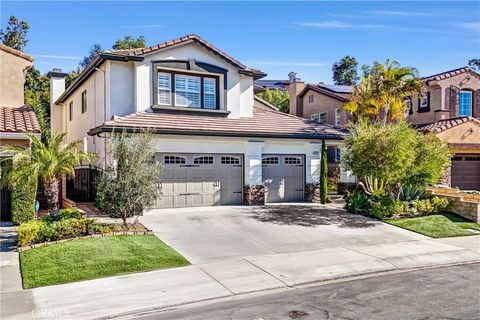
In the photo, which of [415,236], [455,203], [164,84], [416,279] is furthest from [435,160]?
[164,84]

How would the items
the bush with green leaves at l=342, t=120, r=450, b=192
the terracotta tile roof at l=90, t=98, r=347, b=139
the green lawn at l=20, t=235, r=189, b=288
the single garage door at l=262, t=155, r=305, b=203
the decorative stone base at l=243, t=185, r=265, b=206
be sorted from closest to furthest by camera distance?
1. the green lawn at l=20, t=235, r=189, b=288
2. the bush with green leaves at l=342, t=120, r=450, b=192
3. the terracotta tile roof at l=90, t=98, r=347, b=139
4. the decorative stone base at l=243, t=185, r=265, b=206
5. the single garage door at l=262, t=155, r=305, b=203

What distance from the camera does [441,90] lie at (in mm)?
27234

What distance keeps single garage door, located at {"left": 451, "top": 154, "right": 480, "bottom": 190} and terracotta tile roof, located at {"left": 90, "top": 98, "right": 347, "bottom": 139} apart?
29.9ft

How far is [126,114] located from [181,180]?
3.83m

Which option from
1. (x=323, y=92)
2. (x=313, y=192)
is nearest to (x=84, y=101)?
(x=313, y=192)

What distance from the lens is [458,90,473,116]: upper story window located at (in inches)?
1104

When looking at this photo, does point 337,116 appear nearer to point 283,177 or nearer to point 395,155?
point 283,177

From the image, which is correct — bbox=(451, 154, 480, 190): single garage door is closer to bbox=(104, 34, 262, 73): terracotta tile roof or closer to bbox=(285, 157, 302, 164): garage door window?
bbox=(285, 157, 302, 164): garage door window

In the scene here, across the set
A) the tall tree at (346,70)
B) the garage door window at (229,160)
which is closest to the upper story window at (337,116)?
the garage door window at (229,160)

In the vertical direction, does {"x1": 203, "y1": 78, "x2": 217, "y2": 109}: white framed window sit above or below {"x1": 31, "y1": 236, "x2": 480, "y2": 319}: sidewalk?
above

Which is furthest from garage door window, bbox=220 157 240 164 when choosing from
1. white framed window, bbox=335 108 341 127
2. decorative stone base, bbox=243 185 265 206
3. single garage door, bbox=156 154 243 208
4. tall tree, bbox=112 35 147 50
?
tall tree, bbox=112 35 147 50

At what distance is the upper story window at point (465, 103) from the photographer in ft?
92.0

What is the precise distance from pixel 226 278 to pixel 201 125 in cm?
1031

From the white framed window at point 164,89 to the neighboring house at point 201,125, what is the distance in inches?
1.8
